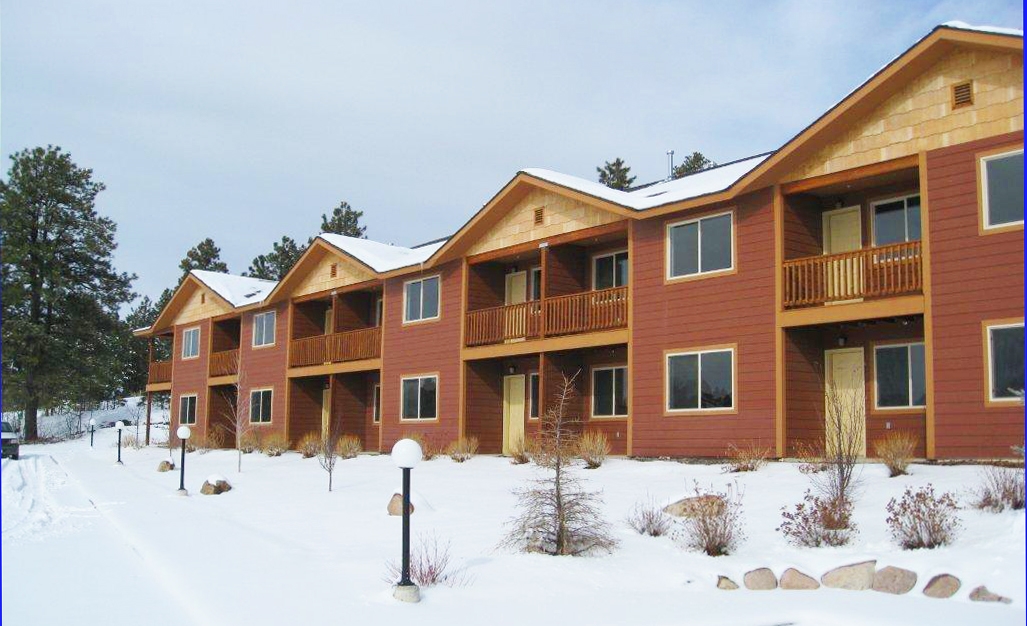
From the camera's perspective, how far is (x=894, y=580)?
29.7 ft

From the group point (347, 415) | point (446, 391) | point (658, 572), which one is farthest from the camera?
point (347, 415)

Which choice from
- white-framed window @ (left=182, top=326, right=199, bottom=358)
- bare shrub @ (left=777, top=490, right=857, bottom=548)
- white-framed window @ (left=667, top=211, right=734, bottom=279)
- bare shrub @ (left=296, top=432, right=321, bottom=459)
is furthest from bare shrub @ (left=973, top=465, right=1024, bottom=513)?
white-framed window @ (left=182, top=326, right=199, bottom=358)

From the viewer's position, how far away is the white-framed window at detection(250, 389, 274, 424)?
33.5 m

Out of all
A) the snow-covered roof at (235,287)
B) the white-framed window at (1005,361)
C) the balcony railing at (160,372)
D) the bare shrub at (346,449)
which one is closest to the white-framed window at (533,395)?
the bare shrub at (346,449)

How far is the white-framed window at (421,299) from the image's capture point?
86.4 feet

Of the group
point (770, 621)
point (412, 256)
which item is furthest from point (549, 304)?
point (770, 621)

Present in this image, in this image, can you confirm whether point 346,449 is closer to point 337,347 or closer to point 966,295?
point 337,347

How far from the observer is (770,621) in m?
8.19

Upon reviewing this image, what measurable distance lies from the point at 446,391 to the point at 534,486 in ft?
31.8

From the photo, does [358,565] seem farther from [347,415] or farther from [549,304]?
[347,415]

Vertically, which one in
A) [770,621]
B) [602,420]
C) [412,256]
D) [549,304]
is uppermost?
[412,256]

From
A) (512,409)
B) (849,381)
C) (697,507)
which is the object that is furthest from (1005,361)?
(512,409)

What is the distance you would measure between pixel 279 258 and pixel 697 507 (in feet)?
160

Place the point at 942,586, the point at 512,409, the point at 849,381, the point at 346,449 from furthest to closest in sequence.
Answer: the point at 346,449
the point at 512,409
the point at 849,381
the point at 942,586
